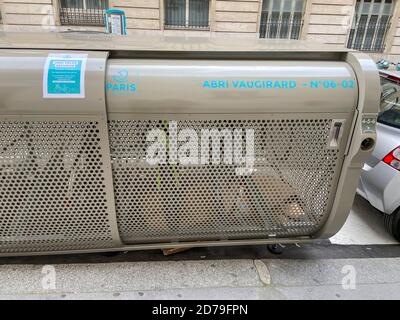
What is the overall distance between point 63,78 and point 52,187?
2.34 ft

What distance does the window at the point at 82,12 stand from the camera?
11.1 meters

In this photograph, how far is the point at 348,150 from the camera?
188 centimetres

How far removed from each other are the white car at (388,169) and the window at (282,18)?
10.4 meters

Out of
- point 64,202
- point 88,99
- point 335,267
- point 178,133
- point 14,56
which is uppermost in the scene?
point 14,56

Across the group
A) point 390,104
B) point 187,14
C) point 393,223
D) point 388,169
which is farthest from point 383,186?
point 187,14

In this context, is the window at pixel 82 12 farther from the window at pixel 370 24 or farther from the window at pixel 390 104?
the window at pixel 390 104

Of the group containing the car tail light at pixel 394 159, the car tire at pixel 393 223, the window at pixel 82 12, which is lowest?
the car tire at pixel 393 223

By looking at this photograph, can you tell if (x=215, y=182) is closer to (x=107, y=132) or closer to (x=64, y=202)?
(x=107, y=132)

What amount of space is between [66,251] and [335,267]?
2.11 m

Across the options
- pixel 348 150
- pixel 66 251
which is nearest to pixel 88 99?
pixel 66 251

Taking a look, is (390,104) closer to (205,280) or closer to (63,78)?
(205,280)

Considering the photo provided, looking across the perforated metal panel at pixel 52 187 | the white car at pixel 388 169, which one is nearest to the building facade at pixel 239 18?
the white car at pixel 388 169

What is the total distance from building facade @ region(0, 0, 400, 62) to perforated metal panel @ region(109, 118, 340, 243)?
10.2 meters

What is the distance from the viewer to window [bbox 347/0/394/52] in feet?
39.9
